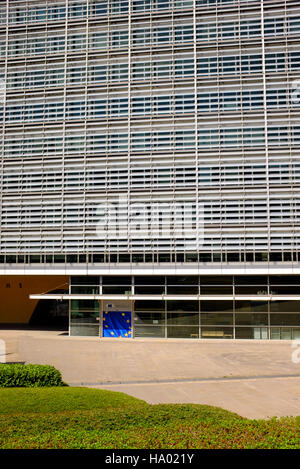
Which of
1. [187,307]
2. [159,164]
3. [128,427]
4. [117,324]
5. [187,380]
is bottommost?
[117,324]

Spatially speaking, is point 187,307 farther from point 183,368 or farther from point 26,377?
point 26,377

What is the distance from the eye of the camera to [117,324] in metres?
31.8

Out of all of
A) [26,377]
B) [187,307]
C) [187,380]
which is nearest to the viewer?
[26,377]

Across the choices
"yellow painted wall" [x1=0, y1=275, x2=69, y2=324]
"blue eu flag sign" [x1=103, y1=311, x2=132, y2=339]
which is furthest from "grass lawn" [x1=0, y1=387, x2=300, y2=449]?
"yellow painted wall" [x1=0, y1=275, x2=69, y2=324]

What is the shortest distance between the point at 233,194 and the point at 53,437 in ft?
84.0

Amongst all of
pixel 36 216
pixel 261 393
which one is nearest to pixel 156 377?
pixel 261 393

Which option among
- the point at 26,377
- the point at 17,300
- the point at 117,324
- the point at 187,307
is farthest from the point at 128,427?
the point at 17,300

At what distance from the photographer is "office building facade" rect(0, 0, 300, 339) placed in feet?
99.2

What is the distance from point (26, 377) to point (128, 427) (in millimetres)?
7742

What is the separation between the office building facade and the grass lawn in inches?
743

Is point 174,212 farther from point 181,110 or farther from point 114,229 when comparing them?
point 181,110

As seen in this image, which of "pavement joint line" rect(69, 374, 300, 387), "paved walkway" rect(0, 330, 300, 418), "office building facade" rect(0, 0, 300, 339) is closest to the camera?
"paved walkway" rect(0, 330, 300, 418)

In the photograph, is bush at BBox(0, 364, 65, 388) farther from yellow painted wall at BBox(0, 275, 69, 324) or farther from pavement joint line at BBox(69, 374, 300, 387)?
yellow painted wall at BBox(0, 275, 69, 324)

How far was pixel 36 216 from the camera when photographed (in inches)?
1286
